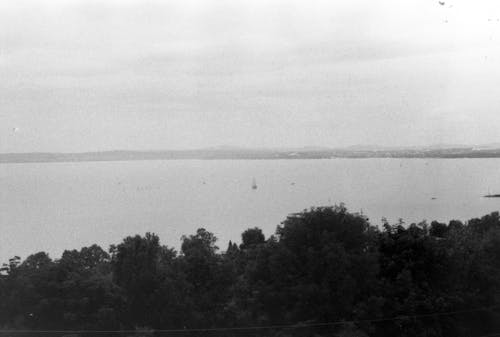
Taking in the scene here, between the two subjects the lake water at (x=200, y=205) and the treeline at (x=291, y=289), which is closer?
the treeline at (x=291, y=289)

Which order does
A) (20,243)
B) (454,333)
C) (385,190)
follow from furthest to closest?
(385,190) < (20,243) < (454,333)

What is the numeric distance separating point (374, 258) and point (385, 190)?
39287 mm

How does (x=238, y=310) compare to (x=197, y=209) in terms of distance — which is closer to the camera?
(x=238, y=310)

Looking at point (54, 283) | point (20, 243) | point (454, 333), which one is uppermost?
point (54, 283)

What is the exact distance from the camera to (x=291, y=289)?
6801mm

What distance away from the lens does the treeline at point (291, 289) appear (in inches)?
267

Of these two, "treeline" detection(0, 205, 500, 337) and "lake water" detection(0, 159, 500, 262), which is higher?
"treeline" detection(0, 205, 500, 337)

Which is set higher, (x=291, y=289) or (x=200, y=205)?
(x=291, y=289)

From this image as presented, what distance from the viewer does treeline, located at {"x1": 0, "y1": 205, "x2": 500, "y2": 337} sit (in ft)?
22.2

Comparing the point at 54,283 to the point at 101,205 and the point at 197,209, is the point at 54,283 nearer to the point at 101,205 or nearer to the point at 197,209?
the point at 197,209

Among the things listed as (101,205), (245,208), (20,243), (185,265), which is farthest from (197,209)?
(185,265)

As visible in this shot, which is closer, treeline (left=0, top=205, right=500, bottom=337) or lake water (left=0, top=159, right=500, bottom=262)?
treeline (left=0, top=205, right=500, bottom=337)

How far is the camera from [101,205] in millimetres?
40469

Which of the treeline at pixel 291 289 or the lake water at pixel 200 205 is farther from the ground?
the treeline at pixel 291 289
